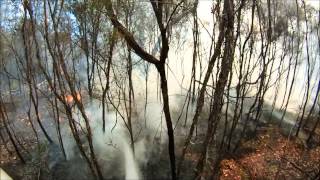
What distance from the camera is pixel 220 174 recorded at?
70.2 feet

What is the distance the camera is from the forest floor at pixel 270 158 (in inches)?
836

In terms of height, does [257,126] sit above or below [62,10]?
below

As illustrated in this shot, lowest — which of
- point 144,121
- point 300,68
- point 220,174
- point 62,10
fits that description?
point 220,174

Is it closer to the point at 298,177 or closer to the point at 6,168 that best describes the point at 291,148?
the point at 298,177

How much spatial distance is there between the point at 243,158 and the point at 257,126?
3428mm

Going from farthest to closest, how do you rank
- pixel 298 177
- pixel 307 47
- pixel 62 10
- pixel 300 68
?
pixel 300 68 < pixel 307 47 < pixel 298 177 < pixel 62 10

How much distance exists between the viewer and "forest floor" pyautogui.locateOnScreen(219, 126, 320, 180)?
21.2 metres

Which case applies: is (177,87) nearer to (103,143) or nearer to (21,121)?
(103,143)

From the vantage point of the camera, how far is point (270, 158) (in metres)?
23.0

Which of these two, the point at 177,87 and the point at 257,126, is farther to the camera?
the point at 177,87

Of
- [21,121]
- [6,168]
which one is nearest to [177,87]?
[21,121]

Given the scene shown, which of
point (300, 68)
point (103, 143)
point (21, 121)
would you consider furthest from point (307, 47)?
point (21, 121)

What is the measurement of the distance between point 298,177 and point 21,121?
15.5 m

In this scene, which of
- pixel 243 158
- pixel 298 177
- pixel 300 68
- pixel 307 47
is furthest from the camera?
pixel 300 68
